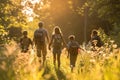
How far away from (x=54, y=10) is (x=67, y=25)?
5984 mm

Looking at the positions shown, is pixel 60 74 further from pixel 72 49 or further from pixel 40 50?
pixel 40 50

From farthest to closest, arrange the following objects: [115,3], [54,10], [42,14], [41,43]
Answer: [42,14] < [54,10] < [115,3] < [41,43]

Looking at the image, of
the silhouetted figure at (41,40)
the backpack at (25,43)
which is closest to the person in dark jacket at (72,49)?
the silhouetted figure at (41,40)

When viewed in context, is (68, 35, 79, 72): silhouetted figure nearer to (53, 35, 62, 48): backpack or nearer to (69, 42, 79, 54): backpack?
(69, 42, 79, 54): backpack

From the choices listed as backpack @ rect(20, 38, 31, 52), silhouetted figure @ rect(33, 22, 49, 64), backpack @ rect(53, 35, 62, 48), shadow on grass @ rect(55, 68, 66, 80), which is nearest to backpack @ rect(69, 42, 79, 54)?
backpack @ rect(53, 35, 62, 48)

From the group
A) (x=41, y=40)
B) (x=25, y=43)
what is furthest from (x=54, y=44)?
(x=25, y=43)

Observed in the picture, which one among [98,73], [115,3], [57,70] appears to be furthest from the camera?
[115,3]

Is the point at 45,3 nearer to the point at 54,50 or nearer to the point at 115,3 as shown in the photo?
the point at 115,3

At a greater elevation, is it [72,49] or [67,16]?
[67,16]

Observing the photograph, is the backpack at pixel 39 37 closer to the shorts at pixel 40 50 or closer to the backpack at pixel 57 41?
the shorts at pixel 40 50

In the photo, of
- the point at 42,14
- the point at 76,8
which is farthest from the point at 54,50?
the point at 42,14

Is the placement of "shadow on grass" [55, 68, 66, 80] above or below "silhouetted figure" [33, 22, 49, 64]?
below

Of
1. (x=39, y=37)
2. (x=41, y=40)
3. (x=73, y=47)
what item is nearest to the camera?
(x=73, y=47)

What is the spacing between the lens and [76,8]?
218 ft
